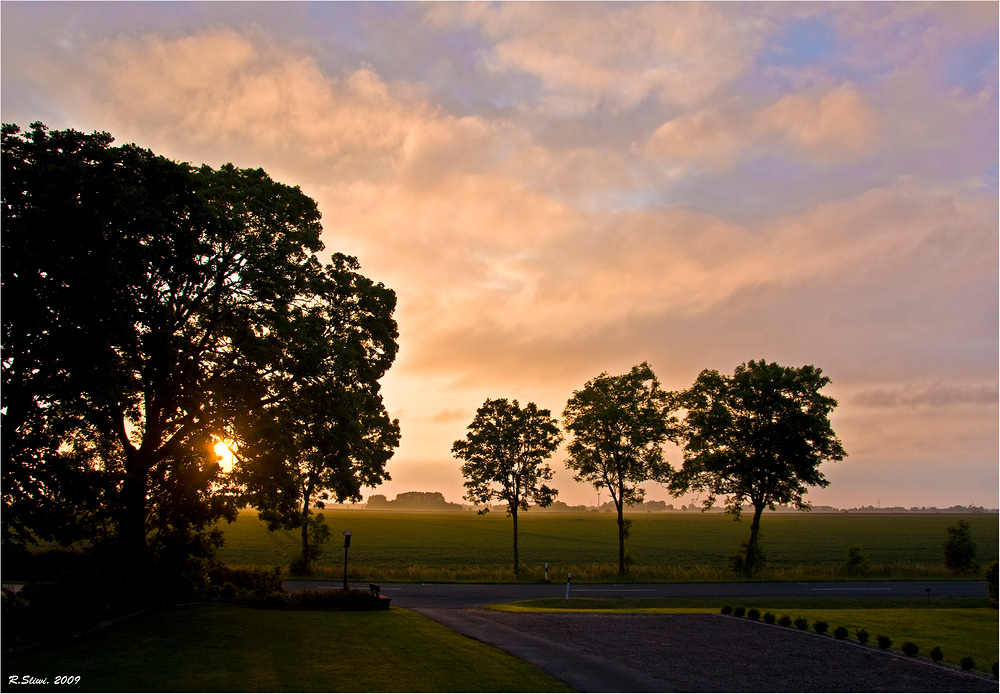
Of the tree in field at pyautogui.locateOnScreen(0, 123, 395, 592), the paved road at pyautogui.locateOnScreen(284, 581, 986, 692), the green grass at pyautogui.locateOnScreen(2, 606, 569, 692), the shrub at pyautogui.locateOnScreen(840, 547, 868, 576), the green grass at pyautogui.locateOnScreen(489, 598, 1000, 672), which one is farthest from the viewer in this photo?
the shrub at pyautogui.locateOnScreen(840, 547, 868, 576)

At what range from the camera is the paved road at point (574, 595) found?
15.3 metres

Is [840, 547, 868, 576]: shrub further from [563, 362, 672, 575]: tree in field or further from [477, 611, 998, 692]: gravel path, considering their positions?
[477, 611, 998, 692]: gravel path

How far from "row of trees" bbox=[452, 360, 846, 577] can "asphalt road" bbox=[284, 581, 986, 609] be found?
529cm

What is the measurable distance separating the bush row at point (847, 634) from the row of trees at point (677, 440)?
1757 cm

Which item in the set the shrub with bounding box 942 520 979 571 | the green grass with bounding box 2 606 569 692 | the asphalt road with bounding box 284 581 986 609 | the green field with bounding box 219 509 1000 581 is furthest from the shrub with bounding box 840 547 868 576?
the green grass with bounding box 2 606 569 692

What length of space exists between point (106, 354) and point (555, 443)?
31.4 m

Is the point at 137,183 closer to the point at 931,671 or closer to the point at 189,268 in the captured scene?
the point at 189,268

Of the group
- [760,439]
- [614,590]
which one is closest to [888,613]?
[614,590]

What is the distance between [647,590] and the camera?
36094 millimetres

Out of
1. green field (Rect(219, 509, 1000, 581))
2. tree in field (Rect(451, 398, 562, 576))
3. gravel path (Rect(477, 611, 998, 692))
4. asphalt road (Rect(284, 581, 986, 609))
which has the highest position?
tree in field (Rect(451, 398, 562, 576))

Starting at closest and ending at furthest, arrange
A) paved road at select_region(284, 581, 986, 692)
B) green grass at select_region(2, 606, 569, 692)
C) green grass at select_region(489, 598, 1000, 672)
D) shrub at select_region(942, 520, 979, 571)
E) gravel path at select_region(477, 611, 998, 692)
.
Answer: green grass at select_region(2, 606, 569, 692) < paved road at select_region(284, 581, 986, 692) < gravel path at select_region(477, 611, 998, 692) < green grass at select_region(489, 598, 1000, 672) < shrub at select_region(942, 520, 979, 571)

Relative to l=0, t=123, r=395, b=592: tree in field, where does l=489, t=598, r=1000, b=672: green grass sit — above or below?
below

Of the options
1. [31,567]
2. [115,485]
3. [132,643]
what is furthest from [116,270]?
[31,567]

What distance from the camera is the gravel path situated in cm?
1557
